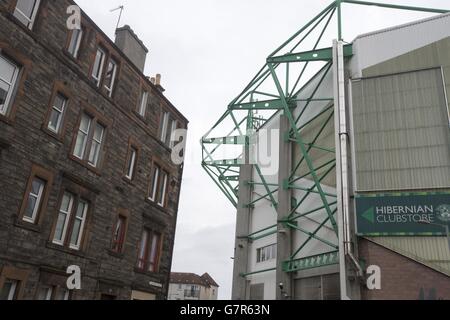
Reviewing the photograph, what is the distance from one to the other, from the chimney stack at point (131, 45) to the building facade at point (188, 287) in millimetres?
76193

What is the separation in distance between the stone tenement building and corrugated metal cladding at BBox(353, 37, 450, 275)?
1161cm

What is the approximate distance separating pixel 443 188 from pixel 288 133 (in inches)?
502

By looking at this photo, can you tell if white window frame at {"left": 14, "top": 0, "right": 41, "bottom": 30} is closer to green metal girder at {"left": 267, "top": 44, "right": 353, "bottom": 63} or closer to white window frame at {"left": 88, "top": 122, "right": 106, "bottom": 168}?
white window frame at {"left": 88, "top": 122, "right": 106, "bottom": 168}

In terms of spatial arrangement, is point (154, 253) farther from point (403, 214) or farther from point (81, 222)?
point (403, 214)

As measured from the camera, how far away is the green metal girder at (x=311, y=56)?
2642 centimetres

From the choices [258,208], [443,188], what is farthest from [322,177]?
[258,208]

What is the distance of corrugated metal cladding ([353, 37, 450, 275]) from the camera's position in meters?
20.5

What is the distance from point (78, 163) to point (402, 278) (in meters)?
15.8

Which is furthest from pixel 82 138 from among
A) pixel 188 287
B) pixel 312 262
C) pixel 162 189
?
pixel 188 287

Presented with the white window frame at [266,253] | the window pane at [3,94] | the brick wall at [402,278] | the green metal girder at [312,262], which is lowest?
the brick wall at [402,278]

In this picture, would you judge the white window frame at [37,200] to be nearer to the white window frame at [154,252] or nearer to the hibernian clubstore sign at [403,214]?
the white window frame at [154,252]

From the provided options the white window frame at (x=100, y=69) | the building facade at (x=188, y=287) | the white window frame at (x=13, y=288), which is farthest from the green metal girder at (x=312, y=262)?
the building facade at (x=188, y=287)

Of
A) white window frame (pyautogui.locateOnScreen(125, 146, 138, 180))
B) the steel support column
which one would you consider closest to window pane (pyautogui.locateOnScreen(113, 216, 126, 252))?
white window frame (pyautogui.locateOnScreen(125, 146, 138, 180))
